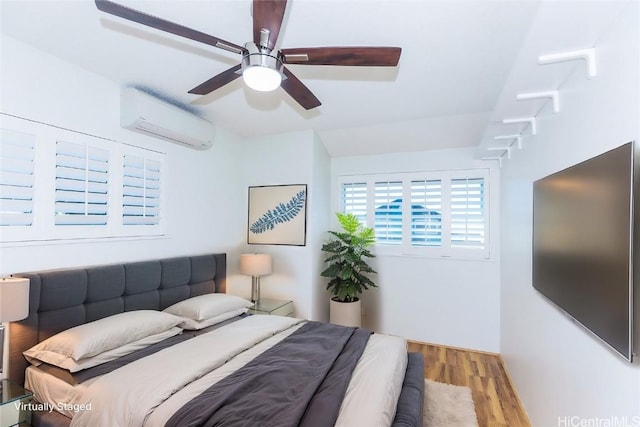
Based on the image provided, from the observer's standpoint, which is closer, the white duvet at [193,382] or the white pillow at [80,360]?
the white duvet at [193,382]

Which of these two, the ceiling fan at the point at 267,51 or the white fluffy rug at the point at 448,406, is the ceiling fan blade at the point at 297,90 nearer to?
the ceiling fan at the point at 267,51

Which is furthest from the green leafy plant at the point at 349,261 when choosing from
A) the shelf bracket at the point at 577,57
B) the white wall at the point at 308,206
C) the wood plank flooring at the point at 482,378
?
the shelf bracket at the point at 577,57

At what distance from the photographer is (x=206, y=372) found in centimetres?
174

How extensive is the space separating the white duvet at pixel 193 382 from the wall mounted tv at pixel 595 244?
98cm

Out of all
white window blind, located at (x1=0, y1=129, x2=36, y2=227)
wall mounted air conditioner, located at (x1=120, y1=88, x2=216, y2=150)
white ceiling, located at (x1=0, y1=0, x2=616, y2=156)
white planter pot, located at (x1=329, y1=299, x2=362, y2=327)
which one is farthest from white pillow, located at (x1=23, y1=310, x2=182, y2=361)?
white planter pot, located at (x1=329, y1=299, x2=362, y2=327)

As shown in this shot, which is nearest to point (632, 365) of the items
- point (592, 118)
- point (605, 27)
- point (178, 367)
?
point (592, 118)

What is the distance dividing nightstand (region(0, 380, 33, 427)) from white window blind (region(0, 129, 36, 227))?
0.95 m

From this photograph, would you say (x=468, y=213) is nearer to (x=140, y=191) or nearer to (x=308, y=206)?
(x=308, y=206)

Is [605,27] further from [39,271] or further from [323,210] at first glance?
[39,271]

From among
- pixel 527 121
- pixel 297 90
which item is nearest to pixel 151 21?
pixel 297 90

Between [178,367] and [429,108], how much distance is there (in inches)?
114

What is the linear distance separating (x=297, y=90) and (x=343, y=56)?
1.45 feet

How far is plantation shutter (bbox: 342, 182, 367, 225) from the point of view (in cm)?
404

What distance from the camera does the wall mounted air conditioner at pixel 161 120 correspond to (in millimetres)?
2445
